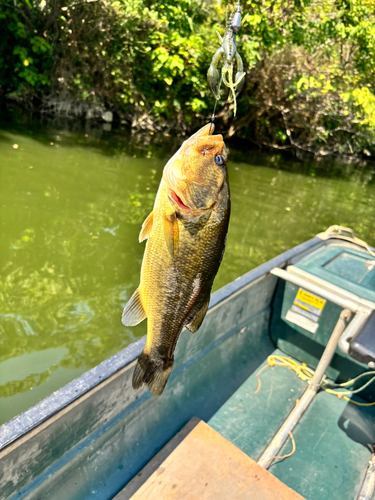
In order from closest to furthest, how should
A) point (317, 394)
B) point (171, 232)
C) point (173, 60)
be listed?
point (171, 232) → point (317, 394) → point (173, 60)

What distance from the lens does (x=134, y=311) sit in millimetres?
1711

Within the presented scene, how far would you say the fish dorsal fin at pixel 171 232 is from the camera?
1.52 meters

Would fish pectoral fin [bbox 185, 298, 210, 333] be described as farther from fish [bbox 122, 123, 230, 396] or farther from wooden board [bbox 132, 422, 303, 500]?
wooden board [bbox 132, 422, 303, 500]

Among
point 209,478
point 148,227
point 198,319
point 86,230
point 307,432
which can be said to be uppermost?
point 148,227

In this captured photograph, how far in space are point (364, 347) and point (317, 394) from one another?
1.20 meters

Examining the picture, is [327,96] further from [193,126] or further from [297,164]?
[193,126]

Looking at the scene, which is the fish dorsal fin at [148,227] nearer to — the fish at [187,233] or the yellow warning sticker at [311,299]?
the fish at [187,233]

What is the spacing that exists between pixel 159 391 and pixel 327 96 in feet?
52.0

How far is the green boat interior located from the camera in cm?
294

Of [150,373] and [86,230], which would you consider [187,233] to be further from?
[86,230]

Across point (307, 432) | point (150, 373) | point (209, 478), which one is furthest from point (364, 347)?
point (150, 373)

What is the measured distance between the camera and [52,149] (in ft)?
34.2

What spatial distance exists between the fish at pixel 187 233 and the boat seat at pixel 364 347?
155 cm

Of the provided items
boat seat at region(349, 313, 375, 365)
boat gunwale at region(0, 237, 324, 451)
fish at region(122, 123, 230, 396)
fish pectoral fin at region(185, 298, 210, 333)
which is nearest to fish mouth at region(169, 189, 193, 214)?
fish at region(122, 123, 230, 396)
